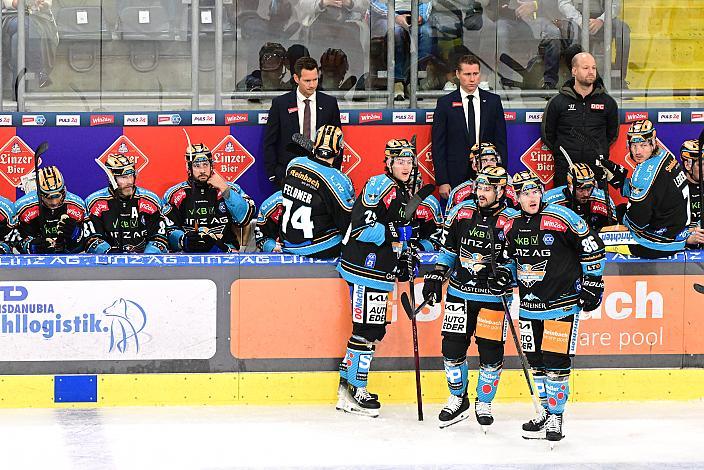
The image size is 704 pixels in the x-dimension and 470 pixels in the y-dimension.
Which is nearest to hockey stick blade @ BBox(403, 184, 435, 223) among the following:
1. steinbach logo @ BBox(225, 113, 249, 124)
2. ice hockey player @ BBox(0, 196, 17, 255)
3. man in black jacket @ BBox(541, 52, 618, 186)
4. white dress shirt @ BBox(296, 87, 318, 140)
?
white dress shirt @ BBox(296, 87, 318, 140)

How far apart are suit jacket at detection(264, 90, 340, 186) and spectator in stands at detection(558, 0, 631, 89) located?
2.24 metres

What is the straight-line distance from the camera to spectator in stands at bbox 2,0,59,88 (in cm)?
1075

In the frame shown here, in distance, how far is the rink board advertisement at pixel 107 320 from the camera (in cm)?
872

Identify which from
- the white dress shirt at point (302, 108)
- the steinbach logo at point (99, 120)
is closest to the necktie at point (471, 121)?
the white dress shirt at point (302, 108)

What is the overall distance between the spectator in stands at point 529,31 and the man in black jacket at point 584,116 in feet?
2.02

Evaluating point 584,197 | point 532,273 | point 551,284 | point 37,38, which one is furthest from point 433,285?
point 37,38

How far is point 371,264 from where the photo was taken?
861cm

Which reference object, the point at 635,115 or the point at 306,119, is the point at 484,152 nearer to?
the point at 306,119

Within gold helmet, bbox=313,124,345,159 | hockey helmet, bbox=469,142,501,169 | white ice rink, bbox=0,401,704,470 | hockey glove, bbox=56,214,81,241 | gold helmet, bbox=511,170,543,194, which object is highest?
gold helmet, bbox=313,124,345,159

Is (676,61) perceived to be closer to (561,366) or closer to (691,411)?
(691,411)

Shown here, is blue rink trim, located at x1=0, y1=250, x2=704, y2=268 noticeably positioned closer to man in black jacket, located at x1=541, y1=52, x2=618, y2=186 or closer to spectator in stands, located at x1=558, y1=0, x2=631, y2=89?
man in black jacket, located at x1=541, y1=52, x2=618, y2=186

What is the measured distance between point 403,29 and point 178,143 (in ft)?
7.06

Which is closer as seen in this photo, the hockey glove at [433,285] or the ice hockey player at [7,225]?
the hockey glove at [433,285]

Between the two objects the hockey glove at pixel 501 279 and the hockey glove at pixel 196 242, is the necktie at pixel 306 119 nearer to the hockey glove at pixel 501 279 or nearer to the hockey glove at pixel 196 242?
the hockey glove at pixel 196 242
